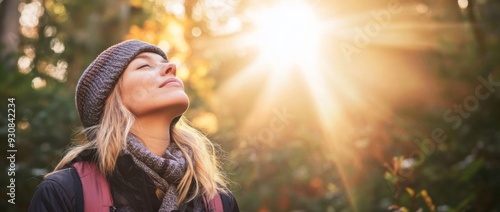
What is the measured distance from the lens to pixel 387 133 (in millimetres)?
4930

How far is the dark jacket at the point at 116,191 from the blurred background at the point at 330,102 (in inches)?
76.6

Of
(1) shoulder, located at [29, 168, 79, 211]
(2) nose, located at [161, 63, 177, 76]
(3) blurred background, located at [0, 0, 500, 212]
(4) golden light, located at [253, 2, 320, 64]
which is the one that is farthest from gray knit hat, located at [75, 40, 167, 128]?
(4) golden light, located at [253, 2, 320, 64]

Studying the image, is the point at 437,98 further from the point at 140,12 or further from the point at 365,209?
the point at 140,12

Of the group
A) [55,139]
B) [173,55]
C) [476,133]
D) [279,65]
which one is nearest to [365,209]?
[476,133]

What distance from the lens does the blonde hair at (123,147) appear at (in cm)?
238

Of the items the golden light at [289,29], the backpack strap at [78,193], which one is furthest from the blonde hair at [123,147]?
the golden light at [289,29]

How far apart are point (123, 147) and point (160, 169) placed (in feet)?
0.59

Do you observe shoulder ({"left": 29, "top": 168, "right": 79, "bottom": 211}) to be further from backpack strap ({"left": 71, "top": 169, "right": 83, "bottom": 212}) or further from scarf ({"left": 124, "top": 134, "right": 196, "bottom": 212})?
scarf ({"left": 124, "top": 134, "right": 196, "bottom": 212})

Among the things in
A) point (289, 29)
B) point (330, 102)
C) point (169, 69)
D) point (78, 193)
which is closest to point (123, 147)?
point (78, 193)

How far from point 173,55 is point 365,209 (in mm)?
2789

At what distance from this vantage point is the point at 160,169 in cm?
237

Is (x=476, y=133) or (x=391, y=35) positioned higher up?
(x=391, y=35)

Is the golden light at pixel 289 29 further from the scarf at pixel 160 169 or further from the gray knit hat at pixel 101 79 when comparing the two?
the scarf at pixel 160 169

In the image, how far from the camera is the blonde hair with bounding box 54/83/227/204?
2.38m
